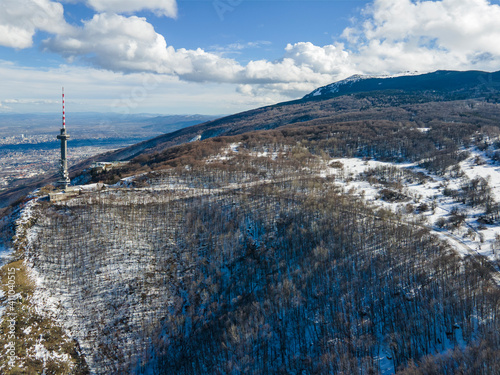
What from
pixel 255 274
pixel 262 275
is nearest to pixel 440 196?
pixel 262 275

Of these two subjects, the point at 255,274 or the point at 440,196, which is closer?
the point at 255,274

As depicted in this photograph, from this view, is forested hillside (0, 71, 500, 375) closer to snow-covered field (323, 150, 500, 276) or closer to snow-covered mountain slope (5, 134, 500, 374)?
snow-covered mountain slope (5, 134, 500, 374)

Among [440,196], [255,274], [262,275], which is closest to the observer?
[262,275]

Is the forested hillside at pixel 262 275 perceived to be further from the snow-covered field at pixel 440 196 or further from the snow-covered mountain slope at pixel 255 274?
the snow-covered field at pixel 440 196

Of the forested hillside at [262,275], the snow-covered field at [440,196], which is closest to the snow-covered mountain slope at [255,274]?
the forested hillside at [262,275]

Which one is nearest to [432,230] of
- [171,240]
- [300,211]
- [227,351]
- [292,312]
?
[300,211]

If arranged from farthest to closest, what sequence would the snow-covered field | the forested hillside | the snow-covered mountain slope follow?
the snow-covered field < the snow-covered mountain slope < the forested hillside

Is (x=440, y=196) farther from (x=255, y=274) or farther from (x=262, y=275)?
(x=255, y=274)

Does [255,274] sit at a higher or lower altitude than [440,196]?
lower

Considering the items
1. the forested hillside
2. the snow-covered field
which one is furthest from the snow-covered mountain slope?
the snow-covered field
